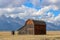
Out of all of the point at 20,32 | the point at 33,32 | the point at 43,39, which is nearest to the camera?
the point at 43,39

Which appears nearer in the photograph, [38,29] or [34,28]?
[34,28]

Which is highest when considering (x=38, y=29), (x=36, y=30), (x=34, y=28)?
(x=34, y=28)

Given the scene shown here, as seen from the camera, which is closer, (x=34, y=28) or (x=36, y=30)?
(x=34, y=28)

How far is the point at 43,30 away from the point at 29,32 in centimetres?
385

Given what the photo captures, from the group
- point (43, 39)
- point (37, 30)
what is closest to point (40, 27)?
point (37, 30)

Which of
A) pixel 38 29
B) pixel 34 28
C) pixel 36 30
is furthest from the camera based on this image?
pixel 38 29

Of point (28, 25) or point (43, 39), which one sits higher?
point (28, 25)

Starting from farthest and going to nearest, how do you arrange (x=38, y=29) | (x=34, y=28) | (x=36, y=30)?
(x=38, y=29) → (x=36, y=30) → (x=34, y=28)

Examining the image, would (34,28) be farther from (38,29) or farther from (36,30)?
(38,29)

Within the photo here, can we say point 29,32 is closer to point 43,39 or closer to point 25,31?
point 25,31

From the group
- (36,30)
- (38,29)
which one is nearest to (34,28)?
(36,30)

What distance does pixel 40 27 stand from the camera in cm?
5850

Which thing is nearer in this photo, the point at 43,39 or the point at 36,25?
the point at 43,39

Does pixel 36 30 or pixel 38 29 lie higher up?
pixel 38 29
